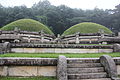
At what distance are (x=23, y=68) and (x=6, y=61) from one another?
0.68 meters

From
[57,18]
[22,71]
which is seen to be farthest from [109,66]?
[57,18]

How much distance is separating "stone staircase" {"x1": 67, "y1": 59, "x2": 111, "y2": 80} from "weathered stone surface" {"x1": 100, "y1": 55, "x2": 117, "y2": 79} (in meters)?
0.15

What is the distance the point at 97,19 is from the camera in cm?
5200

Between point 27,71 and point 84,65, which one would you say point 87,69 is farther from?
point 27,71

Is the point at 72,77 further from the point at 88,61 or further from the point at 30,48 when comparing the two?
the point at 30,48

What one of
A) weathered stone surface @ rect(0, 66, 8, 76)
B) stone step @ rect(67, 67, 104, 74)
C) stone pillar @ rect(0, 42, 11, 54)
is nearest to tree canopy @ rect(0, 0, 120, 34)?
stone pillar @ rect(0, 42, 11, 54)

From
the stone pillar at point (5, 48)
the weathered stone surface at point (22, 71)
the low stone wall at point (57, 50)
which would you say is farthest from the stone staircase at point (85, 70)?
the stone pillar at point (5, 48)

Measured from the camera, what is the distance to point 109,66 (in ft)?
15.0

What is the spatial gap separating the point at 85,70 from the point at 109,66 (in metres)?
0.89

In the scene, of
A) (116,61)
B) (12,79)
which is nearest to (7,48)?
(12,79)

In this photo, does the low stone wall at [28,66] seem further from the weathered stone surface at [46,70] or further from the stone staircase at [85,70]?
the stone staircase at [85,70]

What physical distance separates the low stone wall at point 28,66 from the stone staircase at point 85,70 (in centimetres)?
71

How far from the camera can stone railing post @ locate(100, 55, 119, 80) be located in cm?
440

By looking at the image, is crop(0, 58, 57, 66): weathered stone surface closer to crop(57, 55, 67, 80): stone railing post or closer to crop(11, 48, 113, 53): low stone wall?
crop(57, 55, 67, 80): stone railing post
